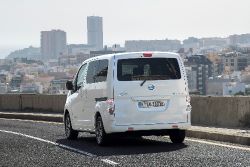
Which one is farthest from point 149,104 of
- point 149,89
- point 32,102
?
point 32,102

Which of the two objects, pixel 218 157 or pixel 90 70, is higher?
pixel 90 70

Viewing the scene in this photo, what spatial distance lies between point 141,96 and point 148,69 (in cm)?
67

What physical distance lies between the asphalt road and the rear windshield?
4.50ft

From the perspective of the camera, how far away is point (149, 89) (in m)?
15.1

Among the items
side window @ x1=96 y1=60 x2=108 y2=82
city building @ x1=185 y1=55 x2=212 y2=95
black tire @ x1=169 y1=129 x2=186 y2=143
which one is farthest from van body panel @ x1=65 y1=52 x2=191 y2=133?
city building @ x1=185 y1=55 x2=212 y2=95

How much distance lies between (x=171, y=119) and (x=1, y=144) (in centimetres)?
396

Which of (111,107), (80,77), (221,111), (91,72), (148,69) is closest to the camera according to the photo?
(111,107)

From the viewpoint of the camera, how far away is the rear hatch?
14.9 meters

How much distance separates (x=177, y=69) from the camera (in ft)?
50.8

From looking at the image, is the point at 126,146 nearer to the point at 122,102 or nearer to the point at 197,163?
the point at 122,102

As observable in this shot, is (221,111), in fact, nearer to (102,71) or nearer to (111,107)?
(102,71)

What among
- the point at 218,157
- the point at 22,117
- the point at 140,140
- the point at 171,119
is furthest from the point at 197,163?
the point at 22,117

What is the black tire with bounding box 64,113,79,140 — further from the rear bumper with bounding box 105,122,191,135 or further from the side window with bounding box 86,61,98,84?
the rear bumper with bounding box 105,122,191,135

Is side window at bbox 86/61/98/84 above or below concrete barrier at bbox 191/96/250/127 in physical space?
above
